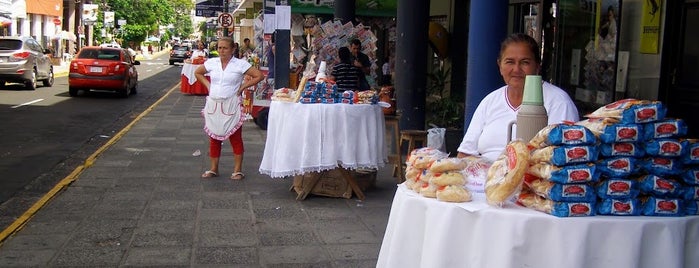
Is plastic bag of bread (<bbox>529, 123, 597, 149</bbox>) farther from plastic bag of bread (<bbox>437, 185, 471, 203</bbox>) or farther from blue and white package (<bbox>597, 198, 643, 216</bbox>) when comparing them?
plastic bag of bread (<bbox>437, 185, 471, 203</bbox>)

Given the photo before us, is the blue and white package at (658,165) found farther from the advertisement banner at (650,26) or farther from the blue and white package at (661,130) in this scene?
the advertisement banner at (650,26)

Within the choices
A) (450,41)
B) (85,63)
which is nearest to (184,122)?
(450,41)

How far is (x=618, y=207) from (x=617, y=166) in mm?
168

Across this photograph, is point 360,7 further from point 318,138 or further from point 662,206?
point 662,206

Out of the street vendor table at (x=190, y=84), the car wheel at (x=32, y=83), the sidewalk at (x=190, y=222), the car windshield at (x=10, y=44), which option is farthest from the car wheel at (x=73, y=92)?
the sidewalk at (x=190, y=222)

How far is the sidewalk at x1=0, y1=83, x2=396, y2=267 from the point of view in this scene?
591cm

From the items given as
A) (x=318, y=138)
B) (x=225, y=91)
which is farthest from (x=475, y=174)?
(x=225, y=91)

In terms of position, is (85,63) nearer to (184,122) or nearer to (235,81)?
(184,122)

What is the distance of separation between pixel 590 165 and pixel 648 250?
44 cm

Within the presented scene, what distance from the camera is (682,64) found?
887 centimetres

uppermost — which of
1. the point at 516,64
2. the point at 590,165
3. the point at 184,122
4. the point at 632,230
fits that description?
the point at 516,64

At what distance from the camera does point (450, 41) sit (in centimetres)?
1723

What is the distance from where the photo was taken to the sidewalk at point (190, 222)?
591cm

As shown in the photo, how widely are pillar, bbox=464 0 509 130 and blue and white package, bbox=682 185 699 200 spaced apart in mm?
3914
